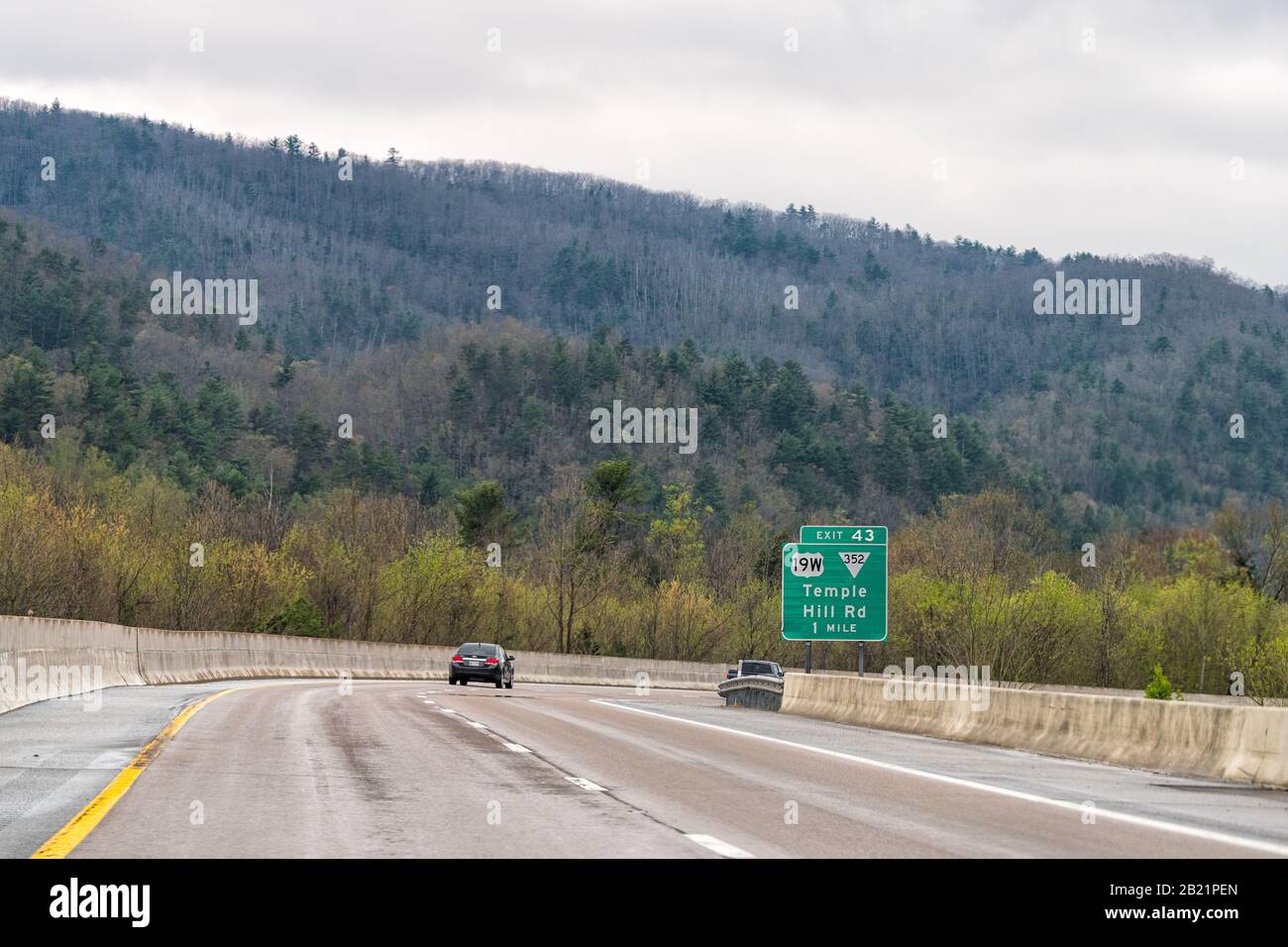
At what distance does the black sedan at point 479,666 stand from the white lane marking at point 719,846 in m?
43.9

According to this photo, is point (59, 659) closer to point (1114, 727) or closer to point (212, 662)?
point (212, 662)

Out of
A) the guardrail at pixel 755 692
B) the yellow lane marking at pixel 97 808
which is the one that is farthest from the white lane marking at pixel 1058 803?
the guardrail at pixel 755 692

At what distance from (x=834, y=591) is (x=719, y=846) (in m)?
27.5

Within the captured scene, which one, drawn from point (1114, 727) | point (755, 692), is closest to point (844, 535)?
point (755, 692)

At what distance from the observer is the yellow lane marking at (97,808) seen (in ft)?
36.0

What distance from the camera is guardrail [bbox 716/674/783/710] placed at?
1559 inches

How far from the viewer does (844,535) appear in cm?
3988
